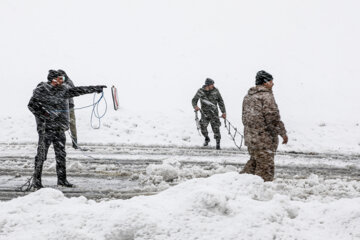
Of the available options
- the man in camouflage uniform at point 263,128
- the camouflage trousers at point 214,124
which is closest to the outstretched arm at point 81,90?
the man in camouflage uniform at point 263,128

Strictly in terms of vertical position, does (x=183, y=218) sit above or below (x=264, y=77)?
below

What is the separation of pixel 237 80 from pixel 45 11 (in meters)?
22.6

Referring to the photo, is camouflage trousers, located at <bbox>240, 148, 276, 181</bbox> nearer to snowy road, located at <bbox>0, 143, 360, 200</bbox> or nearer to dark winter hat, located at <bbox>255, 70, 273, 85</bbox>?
snowy road, located at <bbox>0, 143, 360, 200</bbox>

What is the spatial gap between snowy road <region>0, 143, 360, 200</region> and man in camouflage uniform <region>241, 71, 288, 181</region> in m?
0.67

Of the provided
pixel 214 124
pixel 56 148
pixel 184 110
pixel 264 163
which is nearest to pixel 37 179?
pixel 56 148

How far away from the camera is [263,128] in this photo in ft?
20.4

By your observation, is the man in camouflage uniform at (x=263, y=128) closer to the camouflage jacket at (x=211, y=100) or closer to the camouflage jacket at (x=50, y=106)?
the camouflage jacket at (x=50, y=106)

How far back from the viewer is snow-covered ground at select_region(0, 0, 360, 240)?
4043 mm

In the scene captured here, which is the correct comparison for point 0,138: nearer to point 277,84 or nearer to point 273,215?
point 273,215

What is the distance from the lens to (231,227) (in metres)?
3.87

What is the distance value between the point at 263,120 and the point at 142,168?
3446 millimetres

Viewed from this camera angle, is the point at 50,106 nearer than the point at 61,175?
Yes

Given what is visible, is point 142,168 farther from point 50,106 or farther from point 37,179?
point 50,106

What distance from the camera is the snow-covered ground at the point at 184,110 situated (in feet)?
13.3
